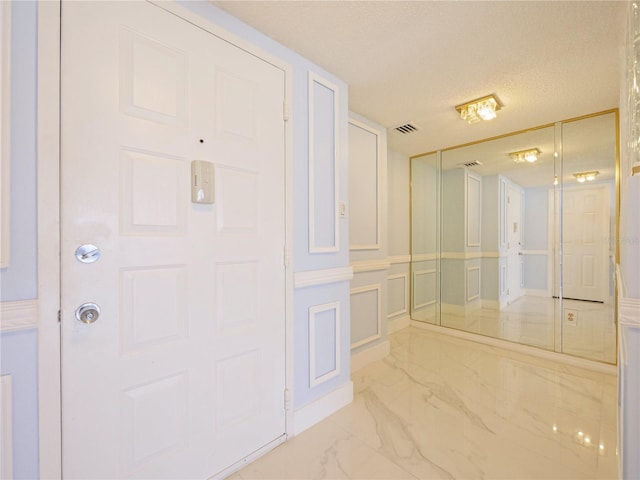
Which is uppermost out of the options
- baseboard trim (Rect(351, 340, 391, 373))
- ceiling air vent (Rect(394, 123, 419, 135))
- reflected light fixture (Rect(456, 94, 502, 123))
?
ceiling air vent (Rect(394, 123, 419, 135))

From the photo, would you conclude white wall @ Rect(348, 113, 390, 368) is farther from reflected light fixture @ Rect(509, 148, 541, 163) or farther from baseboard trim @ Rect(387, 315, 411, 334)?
reflected light fixture @ Rect(509, 148, 541, 163)

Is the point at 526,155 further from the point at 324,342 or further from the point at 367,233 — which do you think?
the point at 324,342

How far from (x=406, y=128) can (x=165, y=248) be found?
266 centimetres

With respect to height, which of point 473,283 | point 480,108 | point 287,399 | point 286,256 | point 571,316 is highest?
point 480,108

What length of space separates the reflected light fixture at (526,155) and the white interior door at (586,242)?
47cm

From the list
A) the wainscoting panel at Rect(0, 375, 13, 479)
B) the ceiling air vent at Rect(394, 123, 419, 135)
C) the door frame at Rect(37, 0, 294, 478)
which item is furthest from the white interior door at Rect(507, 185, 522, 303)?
the wainscoting panel at Rect(0, 375, 13, 479)

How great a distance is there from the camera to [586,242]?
2771 millimetres

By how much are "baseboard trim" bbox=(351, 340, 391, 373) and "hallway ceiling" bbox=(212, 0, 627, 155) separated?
7.46 feet

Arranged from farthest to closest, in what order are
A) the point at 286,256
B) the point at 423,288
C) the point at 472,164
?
the point at 423,288 → the point at 472,164 → the point at 286,256

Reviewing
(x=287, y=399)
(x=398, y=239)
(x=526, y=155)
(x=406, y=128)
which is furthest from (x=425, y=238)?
(x=287, y=399)

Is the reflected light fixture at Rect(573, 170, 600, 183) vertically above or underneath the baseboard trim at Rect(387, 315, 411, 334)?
above

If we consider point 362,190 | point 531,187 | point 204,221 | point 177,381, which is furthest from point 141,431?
point 531,187

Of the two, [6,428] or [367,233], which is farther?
[367,233]

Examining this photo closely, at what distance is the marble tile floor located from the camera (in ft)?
4.73
